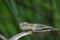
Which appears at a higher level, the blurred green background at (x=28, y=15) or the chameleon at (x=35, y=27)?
the blurred green background at (x=28, y=15)

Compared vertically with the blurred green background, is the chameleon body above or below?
below

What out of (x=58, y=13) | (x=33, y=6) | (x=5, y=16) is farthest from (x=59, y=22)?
(x=5, y=16)

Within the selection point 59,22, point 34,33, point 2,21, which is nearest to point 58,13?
point 59,22

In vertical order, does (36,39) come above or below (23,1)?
below

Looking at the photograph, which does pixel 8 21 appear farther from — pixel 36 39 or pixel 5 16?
pixel 36 39

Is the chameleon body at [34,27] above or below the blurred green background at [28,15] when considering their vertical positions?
below

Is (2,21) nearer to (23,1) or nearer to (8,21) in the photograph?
(8,21)

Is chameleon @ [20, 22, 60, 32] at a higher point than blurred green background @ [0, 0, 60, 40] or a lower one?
lower
